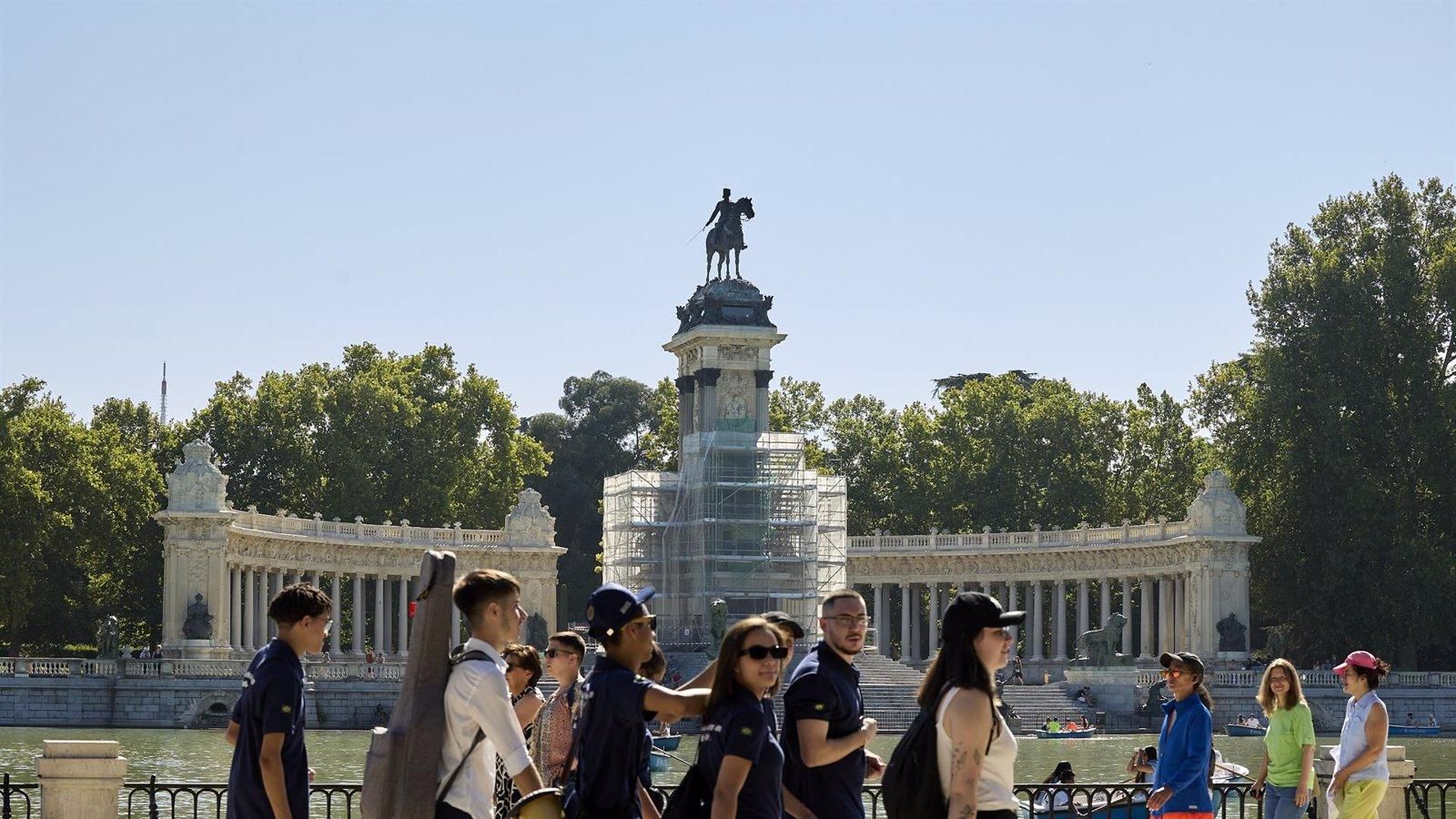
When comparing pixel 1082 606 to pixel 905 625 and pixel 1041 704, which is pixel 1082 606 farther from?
pixel 1041 704

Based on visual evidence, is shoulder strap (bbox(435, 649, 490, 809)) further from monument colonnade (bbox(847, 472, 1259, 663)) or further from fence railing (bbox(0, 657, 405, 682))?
monument colonnade (bbox(847, 472, 1259, 663))

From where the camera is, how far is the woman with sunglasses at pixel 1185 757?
1441 centimetres

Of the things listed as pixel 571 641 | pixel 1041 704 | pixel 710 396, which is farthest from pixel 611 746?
pixel 710 396

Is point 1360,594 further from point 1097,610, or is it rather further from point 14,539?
point 14,539

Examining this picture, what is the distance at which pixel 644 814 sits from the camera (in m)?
10.6

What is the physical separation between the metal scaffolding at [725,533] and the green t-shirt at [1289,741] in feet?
166

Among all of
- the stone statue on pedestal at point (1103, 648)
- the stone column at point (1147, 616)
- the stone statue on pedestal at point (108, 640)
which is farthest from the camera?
the stone column at point (1147, 616)

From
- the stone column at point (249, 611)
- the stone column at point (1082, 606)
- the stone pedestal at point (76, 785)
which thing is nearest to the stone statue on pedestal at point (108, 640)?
the stone column at point (249, 611)

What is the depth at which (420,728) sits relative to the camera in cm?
998

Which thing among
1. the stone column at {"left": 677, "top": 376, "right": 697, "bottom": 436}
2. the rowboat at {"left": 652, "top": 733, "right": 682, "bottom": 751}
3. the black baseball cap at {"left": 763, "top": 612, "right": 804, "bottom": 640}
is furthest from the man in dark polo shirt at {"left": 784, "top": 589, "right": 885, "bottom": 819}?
the stone column at {"left": 677, "top": 376, "right": 697, "bottom": 436}

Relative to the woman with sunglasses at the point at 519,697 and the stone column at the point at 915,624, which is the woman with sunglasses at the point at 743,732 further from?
the stone column at the point at 915,624

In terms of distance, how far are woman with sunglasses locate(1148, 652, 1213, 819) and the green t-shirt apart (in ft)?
5.94

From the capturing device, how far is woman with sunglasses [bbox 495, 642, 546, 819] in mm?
12680

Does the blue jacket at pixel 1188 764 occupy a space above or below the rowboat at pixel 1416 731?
above
